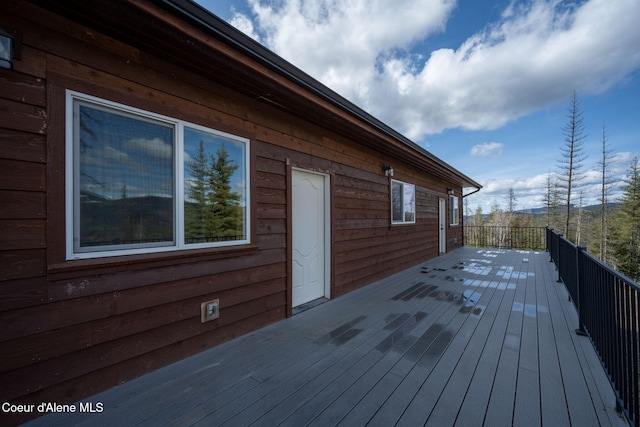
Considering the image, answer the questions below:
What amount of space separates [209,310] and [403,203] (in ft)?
15.8

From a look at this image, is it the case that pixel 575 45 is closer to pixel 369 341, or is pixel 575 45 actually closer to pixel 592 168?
pixel 369 341

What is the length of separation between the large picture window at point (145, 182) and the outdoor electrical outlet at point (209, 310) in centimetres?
52

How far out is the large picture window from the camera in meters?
1.65

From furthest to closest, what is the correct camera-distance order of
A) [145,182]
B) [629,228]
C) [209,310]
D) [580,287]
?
1. [629,228]
2. [580,287]
3. [209,310]
4. [145,182]

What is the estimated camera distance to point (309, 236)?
3.62 meters

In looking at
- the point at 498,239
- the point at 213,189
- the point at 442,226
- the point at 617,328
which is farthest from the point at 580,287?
the point at 498,239

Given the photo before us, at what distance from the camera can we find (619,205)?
746 inches

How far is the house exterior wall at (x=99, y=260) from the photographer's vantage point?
143cm

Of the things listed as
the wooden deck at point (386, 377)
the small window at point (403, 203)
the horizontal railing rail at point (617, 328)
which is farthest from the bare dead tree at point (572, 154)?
the wooden deck at point (386, 377)

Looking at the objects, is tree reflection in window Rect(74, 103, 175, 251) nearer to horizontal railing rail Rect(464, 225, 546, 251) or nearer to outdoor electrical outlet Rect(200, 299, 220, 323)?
outdoor electrical outlet Rect(200, 299, 220, 323)

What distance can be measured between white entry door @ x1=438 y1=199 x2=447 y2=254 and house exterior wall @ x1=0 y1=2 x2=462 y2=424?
6901 millimetres

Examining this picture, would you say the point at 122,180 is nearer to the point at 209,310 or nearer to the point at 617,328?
the point at 209,310

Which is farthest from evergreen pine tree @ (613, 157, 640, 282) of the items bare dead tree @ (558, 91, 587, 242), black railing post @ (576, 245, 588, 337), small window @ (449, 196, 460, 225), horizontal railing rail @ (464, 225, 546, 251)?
black railing post @ (576, 245, 588, 337)

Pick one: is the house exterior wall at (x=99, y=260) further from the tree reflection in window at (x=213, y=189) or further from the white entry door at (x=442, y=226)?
the white entry door at (x=442, y=226)
